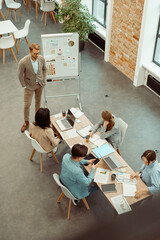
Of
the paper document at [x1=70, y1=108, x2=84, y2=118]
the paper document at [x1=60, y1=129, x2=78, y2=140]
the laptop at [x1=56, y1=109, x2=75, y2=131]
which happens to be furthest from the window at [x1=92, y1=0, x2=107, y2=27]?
the paper document at [x1=60, y1=129, x2=78, y2=140]

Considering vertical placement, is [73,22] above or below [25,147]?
above

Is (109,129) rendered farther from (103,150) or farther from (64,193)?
(64,193)

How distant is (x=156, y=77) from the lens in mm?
6328

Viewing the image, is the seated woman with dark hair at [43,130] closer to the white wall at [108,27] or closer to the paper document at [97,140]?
the paper document at [97,140]

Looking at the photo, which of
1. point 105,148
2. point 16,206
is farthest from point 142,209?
point 16,206

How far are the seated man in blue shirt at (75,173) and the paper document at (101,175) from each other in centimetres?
13

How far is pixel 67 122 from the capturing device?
4832 mm

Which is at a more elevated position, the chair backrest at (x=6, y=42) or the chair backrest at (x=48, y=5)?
the chair backrest at (x=48, y=5)

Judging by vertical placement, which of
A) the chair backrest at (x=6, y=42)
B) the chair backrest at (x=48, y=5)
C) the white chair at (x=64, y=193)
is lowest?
the white chair at (x=64, y=193)

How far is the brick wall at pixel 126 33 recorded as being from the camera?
6129 millimetres

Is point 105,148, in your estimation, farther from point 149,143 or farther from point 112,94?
point 112,94

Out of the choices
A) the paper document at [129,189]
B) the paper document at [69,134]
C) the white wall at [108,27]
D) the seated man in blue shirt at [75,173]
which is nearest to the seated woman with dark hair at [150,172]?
the paper document at [129,189]

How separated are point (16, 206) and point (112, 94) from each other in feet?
11.7

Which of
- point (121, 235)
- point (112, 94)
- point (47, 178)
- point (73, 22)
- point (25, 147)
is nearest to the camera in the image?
point (121, 235)
